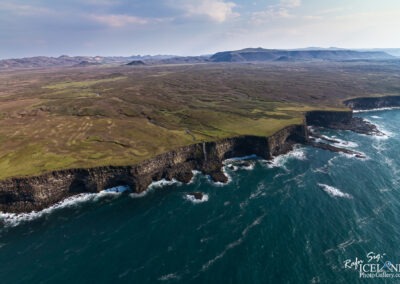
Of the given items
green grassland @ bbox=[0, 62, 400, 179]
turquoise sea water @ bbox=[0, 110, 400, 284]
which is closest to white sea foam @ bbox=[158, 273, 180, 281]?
turquoise sea water @ bbox=[0, 110, 400, 284]

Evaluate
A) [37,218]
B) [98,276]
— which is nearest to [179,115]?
[37,218]

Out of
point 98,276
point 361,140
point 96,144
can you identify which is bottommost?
point 98,276

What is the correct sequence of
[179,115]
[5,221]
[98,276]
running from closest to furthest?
[98,276] → [5,221] → [179,115]

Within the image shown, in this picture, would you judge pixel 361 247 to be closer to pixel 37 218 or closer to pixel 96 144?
pixel 37 218

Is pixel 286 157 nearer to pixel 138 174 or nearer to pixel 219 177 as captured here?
pixel 219 177

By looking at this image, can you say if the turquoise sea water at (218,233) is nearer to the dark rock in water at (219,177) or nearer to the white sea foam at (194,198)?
the white sea foam at (194,198)

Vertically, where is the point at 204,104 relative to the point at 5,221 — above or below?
above

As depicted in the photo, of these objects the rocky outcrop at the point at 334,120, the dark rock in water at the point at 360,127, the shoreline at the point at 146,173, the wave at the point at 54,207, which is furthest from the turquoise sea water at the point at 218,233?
the rocky outcrop at the point at 334,120
